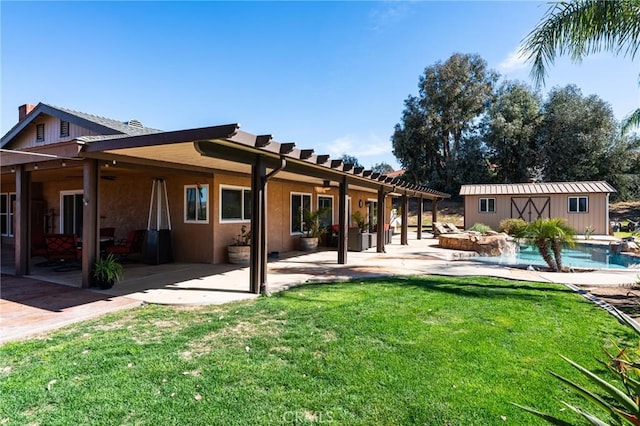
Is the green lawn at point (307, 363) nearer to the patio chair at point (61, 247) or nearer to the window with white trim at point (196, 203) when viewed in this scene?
the window with white trim at point (196, 203)

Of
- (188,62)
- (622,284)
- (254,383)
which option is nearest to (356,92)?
(188,62)

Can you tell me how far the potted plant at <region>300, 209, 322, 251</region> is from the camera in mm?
12891

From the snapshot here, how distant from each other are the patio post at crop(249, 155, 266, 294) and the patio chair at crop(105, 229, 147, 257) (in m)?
4.58

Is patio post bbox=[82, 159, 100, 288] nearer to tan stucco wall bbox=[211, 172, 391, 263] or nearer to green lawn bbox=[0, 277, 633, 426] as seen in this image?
green lawn bbox=[0, 277, 633, 426]

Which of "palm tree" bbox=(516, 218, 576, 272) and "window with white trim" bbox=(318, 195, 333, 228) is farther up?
"window with white trim" bbox=(318, 195, 333, 228)

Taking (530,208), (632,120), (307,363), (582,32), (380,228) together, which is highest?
(582,32)

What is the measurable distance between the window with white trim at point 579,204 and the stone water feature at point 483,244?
10667 millimetres

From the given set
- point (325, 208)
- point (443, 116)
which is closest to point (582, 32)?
point (325, 208)

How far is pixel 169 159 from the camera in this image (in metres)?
7.83

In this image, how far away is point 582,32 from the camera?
6.27m

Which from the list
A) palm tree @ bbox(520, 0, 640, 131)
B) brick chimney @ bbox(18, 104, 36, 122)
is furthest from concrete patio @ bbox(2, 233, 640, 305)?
brick chimney @ bbox(18, 104, 36, 122)

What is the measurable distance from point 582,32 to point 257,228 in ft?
22.2

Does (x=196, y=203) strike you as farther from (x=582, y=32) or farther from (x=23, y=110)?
(x=582, y=32)

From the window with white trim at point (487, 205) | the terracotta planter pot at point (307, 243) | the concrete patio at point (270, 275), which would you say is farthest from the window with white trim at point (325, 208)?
the window with white trim at point (487, 205)
